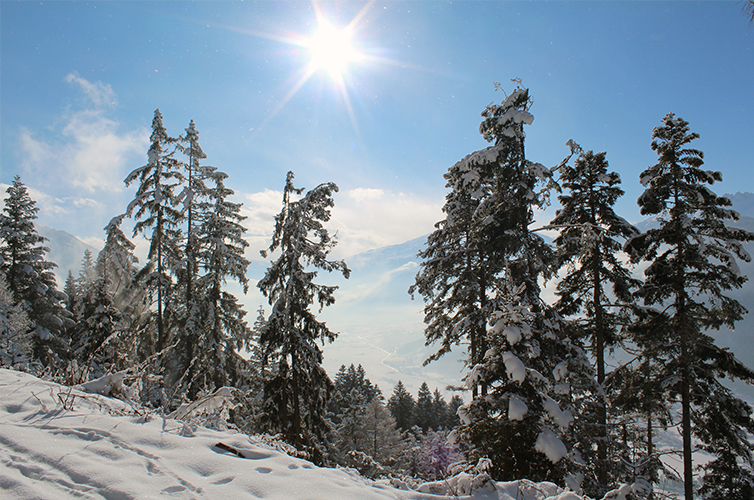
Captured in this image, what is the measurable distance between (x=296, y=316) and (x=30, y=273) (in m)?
24.8

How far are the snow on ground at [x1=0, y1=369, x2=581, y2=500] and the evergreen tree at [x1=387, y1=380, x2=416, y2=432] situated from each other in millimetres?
55154

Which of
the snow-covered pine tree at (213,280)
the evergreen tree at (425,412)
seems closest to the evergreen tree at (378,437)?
the evergreen tree at (425,412)

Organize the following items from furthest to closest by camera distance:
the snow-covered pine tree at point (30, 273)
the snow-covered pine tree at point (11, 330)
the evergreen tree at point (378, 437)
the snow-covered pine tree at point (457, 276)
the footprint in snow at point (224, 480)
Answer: the evergreen tree at point (378, 437)
the snow-covered pine tree at point (30, 273)
the snow-covered pine tree at point (11, 330)
the snow-covered pine tree at point (457, 276)
the footprint in snow at point (224, 480)

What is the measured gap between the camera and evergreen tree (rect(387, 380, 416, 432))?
54.4m

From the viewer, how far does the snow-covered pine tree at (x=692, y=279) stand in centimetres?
1206

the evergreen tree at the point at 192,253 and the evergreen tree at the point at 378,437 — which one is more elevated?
the evergreen tree at the point at 192,253

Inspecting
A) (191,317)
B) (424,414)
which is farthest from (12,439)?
(424,414)

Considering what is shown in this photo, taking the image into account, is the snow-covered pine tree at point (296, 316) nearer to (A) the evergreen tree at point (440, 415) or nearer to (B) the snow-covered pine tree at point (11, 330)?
(B) the snow-covered pine tree at point (11, 330)

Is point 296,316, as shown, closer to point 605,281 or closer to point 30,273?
point 605,281

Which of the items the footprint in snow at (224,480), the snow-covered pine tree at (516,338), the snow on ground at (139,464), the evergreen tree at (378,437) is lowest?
the evergreen tree at (378,437)

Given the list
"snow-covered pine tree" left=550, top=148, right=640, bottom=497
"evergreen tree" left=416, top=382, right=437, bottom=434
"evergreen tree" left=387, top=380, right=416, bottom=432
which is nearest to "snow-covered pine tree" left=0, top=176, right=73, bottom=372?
"snow-covered pine tree" left=550, top=148, right=640, bottom=497

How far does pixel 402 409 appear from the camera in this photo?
55.8 metres

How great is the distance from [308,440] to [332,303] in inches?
201

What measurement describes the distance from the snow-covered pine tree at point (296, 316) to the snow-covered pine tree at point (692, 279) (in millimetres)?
11922
